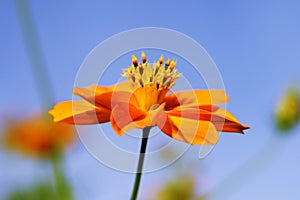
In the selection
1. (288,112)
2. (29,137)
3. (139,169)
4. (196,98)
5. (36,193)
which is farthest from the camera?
(29,137)

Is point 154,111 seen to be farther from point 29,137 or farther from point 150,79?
point 29,137

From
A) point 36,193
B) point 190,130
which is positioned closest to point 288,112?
point 36,193

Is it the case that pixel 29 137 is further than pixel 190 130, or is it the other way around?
pixel 29 137

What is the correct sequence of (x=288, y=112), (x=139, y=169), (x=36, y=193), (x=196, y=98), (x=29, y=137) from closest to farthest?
(x=139, y=169) → (x=196, y=98) → (x=36, y=193) → (x=288, y=112) → (x=29, y=137)

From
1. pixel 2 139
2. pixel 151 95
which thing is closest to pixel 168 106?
pixel 151 95

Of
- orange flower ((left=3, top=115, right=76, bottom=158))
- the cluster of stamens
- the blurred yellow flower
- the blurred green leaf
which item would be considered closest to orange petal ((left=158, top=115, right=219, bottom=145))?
the cluster of stamens

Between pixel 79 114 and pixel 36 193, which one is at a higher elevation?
pixel 79 114

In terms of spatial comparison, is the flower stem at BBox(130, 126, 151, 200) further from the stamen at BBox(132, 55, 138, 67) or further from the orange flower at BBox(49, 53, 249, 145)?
the stamen at BBox(132, 55, 138, 67)
